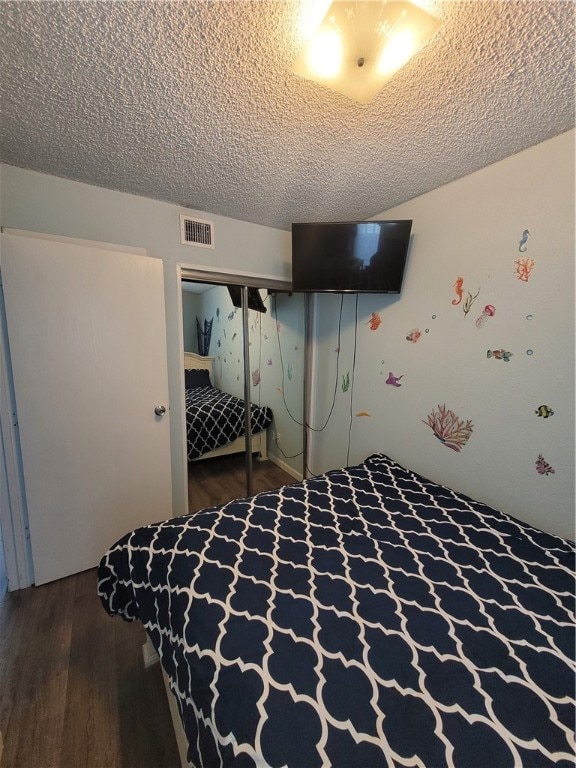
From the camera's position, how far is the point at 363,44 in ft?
2.82

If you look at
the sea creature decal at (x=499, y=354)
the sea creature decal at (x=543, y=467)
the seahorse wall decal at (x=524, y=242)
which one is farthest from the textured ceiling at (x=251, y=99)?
the sea creature decal at (x=543, y=467)

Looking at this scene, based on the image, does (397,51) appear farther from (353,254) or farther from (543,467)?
(543,467)

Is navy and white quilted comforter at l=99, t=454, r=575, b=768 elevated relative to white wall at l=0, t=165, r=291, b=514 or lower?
lower

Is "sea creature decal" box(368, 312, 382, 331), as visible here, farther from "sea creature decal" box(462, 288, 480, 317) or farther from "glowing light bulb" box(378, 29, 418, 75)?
"glowing light bulb" box(378, 29, 418, 75)

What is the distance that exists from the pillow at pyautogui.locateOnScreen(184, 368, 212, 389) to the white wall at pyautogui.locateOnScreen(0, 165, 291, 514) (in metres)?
0.11

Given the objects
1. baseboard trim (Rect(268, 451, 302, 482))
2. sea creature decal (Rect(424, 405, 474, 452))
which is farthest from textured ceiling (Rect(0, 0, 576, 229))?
baseboard trim (Rect(268, 451, 302, 482))

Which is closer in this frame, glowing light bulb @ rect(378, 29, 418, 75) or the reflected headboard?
glowing light bulb @ rect(378, 29, 418, 75)

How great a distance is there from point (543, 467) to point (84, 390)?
2.45m

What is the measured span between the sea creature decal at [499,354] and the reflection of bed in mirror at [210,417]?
70.8 inches

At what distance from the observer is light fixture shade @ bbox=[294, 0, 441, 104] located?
0.77 metres

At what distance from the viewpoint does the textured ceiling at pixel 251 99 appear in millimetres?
812

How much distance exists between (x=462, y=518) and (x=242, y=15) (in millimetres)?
2018

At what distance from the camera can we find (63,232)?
165cm

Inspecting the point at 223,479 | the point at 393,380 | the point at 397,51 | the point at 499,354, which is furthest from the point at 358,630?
the point at 223,479
